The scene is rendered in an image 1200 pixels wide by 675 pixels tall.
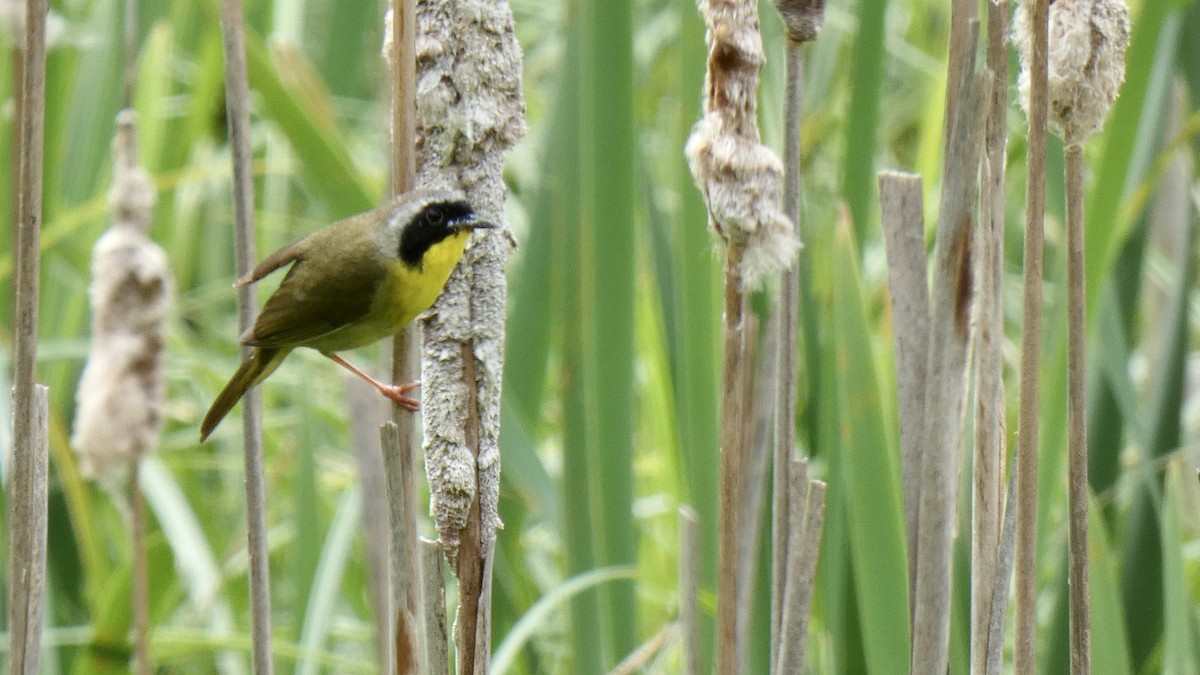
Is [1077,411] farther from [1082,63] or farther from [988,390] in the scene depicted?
[1082,63]

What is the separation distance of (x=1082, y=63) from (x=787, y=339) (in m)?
0.37

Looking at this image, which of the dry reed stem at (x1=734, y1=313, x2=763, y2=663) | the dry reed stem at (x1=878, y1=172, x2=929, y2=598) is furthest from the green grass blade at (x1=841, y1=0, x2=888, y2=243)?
the dry reed stem at (x1=878, y1=172, x2=929, y2=598)

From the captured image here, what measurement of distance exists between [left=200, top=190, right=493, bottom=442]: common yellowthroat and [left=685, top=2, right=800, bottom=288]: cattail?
386 mm

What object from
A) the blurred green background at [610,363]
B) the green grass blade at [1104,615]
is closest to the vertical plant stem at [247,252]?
the blurred green background at [610,363]

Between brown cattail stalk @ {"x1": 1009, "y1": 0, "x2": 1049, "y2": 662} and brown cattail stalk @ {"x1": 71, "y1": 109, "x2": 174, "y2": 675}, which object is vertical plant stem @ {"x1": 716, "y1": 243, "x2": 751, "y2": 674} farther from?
brown cattail stalk @ {"x1": 71, "y1": 109, "x2": 174, "y2": 675}

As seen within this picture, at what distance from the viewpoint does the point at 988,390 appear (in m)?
1.25

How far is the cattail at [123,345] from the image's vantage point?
6.31 ft

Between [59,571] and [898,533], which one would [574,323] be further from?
[59,571]

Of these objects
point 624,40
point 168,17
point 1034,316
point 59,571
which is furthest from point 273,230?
point 1034,316

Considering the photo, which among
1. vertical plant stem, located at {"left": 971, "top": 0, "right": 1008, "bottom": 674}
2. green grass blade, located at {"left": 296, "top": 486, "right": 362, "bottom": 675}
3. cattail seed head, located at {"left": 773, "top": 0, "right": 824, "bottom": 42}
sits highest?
cattail seed head, located at {"left": 773, "top": 0, "right": 824, "bottom": 42}

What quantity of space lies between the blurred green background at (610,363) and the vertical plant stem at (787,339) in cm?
13

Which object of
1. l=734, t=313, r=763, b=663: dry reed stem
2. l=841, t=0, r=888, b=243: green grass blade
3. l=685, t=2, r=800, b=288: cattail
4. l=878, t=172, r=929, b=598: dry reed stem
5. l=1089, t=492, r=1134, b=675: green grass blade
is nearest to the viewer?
l=685, t=2, r=800, b=288: cattail

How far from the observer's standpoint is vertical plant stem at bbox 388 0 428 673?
120 centimetres

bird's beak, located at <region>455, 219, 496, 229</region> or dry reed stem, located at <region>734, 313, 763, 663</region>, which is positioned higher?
bird's beak, located at <region>455, 219, 496, 229</region>
